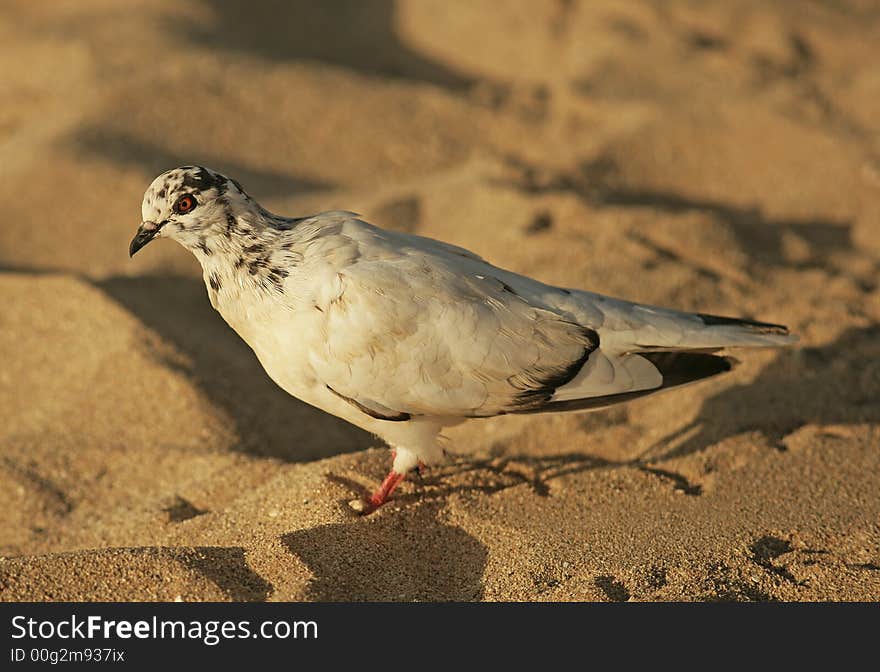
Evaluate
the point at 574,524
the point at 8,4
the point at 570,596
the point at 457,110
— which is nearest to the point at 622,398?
the point at 574,524

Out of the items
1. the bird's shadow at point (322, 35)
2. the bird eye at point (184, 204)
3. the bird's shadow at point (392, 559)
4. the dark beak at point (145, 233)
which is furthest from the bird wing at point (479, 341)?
the bird's shadow at point (322, 35)

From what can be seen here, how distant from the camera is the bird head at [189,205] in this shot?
12.3 feet

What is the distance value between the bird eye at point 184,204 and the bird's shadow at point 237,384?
155 centimetres

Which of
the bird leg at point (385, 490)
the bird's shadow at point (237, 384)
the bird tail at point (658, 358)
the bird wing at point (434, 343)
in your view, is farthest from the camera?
the bird's shadow at point (237, 384)

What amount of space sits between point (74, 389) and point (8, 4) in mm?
6100

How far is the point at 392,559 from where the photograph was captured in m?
3.70

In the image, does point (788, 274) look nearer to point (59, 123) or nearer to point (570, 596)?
point (570, 596)

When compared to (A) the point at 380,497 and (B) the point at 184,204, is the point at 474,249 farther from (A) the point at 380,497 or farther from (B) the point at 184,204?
(B) the point at 184,204

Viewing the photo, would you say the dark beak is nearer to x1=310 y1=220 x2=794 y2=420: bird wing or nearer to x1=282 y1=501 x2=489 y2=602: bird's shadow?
x1=310 y1=220 x2=794 y2=420: bird wing

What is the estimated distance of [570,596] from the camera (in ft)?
11.1

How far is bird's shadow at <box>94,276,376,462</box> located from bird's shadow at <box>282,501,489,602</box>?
4.07 ft

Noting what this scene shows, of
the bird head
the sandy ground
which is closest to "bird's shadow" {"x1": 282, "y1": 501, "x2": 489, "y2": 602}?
the sandy ground

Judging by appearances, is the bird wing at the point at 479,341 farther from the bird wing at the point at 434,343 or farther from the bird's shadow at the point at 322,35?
the bird's shadow at the point at 322,35

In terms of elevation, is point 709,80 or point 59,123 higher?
point 709,80
